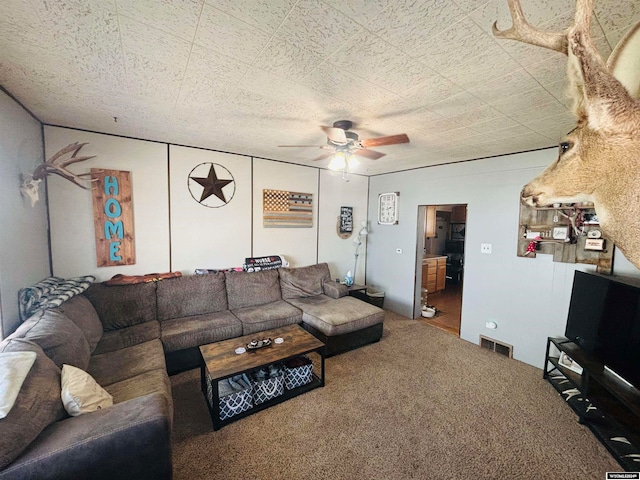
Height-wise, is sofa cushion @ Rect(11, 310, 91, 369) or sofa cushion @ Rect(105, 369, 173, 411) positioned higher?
sofa cushion @ Rect(11, 310, 91, 369)

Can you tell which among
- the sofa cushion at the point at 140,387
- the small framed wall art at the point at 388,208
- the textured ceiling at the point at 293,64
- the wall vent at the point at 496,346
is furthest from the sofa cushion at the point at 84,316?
the wall vent at the point at 496,346

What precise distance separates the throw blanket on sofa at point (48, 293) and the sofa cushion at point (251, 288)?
1.49 metres

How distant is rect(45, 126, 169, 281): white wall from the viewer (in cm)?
271

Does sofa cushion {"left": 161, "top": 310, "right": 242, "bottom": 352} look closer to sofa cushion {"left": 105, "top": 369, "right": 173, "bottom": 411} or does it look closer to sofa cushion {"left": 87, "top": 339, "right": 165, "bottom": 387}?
sofa cushion {"left": 87, "top": 339, "right": 165, "bottom": 387}

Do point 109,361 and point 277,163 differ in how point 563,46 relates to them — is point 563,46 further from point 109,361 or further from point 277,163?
point 277,163

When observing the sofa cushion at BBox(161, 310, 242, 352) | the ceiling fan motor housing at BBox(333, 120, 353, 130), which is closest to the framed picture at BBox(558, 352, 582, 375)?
the ceiling fan motor housing at BBox(333, 120, 353, 130)

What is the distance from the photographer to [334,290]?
3973 millimetres

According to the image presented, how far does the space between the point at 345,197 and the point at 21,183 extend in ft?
13.4

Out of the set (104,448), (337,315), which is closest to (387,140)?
(337,315)

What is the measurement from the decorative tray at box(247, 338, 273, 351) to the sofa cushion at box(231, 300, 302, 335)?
1.62ft

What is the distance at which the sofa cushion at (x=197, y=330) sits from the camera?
8.62 ft

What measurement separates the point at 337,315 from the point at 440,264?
378 centimetres

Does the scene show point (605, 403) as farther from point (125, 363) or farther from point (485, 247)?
point (125, 363)

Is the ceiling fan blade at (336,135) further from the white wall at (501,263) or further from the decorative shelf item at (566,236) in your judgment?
the white wall at (501,263)
